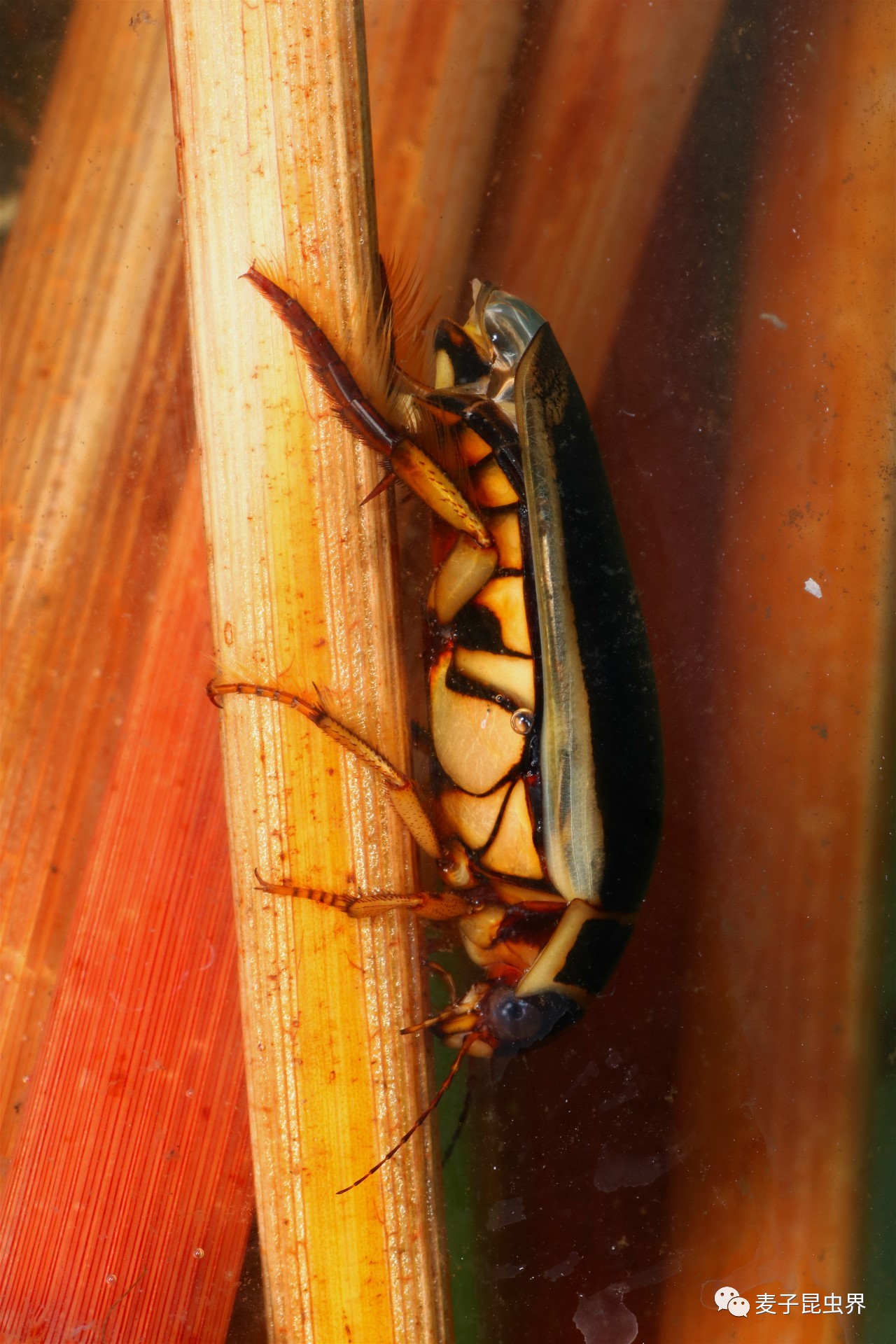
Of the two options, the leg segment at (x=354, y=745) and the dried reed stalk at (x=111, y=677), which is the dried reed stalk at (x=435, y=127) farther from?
the leg segment at (x=354, y=745)

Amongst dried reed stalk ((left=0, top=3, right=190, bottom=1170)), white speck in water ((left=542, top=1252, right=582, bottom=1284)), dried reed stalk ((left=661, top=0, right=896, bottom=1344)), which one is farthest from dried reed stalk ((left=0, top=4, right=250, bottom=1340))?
dried reed stalk ((left=661, top=0, right=896, bottom=1344))

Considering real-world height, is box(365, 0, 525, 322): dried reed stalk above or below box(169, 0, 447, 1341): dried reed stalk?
above

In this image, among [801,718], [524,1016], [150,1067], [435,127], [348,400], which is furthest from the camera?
[801,718]

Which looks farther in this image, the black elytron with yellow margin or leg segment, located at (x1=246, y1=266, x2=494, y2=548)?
the black elytron with yellow margin

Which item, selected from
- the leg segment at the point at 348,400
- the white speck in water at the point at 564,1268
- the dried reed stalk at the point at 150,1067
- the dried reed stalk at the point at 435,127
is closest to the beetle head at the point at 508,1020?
the dried reed stalk at the point at 150,1067

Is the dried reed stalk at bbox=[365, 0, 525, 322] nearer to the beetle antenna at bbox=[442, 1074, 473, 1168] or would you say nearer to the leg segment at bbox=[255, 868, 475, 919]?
the leg segment at bbox=[255, 868, 475, 919]

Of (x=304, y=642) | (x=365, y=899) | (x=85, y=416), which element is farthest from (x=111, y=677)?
(x=365, y=899)

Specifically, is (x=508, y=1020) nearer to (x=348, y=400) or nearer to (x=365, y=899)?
(x=365, y=899)
